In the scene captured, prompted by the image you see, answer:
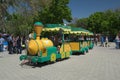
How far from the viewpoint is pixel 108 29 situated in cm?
7706

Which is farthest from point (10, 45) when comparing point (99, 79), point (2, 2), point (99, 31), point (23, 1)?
point (99, 31)

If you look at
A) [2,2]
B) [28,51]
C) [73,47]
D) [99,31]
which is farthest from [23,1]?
[99,31]

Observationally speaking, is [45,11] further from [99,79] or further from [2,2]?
[99,79]

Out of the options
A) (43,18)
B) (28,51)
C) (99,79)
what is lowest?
(99,79)

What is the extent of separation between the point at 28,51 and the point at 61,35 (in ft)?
10.9

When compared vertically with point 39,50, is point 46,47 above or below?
above

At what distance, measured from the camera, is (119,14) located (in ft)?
237

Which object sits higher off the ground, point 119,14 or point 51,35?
point 119,14

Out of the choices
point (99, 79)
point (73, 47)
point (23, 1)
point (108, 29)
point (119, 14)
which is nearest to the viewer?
point (99, 79)

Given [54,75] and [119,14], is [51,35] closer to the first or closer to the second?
[54,75]

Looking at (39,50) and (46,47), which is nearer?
(39,50)

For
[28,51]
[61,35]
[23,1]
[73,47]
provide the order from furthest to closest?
[23,1]
[73,47]
[61,35]
[28,51]

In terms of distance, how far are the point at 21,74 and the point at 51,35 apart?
240 inches

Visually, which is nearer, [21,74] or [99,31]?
[21,74]
